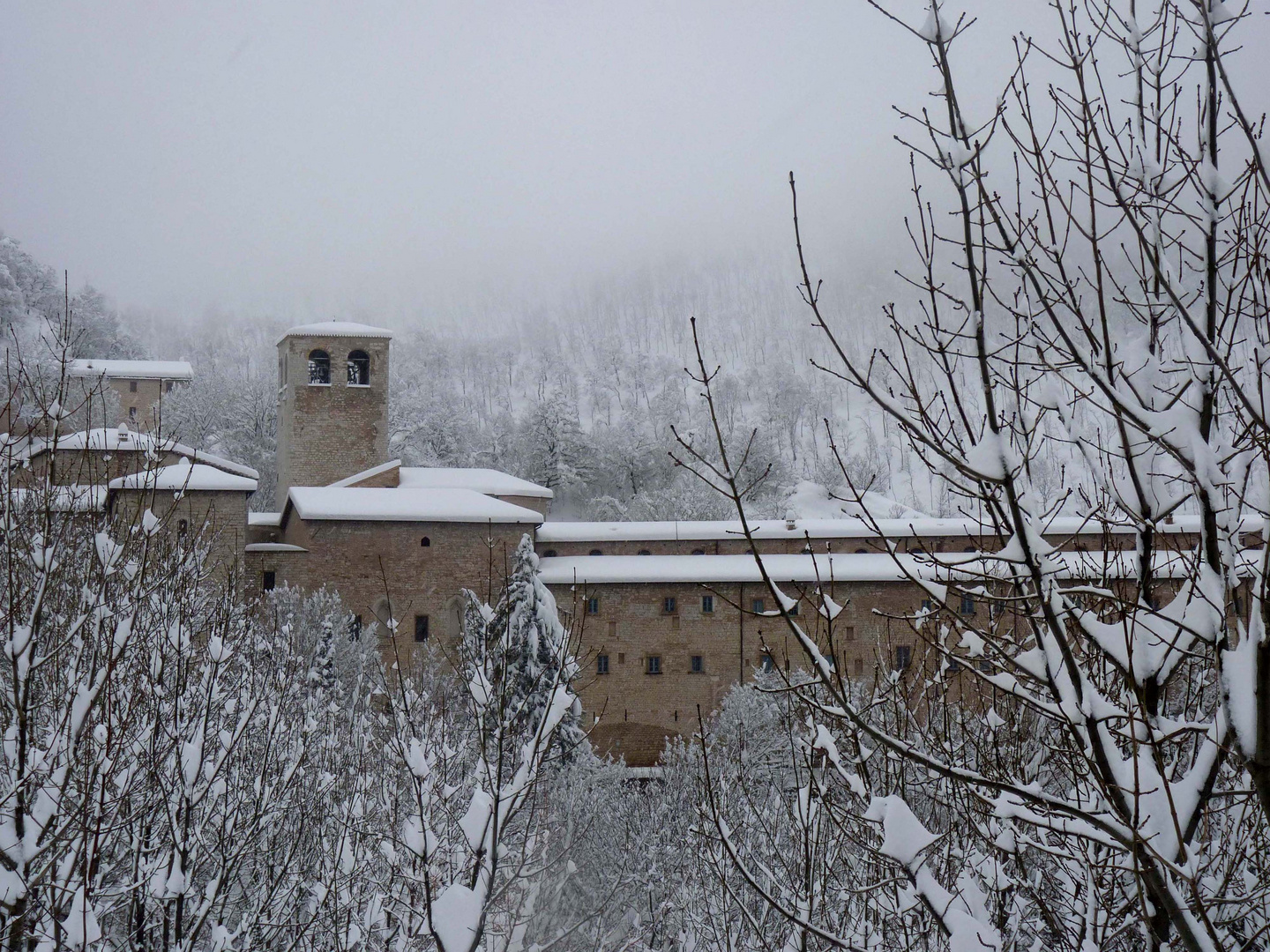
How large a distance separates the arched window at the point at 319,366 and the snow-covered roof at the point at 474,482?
3422 millimetres

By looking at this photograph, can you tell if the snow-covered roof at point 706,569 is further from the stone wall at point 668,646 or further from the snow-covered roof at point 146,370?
the snow-covered roof at point 146,370

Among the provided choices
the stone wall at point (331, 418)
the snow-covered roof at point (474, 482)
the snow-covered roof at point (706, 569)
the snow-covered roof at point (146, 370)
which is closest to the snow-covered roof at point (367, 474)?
the snow-covered roof at point (474, 482)

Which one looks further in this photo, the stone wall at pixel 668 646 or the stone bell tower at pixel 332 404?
the stone bell tower at pixel 332 404

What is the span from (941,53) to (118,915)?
7238mm

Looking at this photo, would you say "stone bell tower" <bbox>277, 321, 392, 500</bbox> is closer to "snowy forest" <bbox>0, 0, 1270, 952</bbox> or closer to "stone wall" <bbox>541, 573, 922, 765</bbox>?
"stone wall" <bbox>541, 573, 922, 765</bbox>

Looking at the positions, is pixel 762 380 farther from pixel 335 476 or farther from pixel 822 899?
pixel 822 899

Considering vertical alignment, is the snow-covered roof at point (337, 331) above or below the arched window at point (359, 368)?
above

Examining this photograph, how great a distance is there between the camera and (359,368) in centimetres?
2870

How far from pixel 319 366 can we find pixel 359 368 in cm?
107

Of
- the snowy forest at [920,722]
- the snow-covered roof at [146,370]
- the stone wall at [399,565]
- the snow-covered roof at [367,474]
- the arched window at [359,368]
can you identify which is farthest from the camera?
the snow-covered roof at [146,370]

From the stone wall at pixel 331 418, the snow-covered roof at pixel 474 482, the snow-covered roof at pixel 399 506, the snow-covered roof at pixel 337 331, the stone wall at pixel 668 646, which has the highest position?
the snow-covered roof at pixel 337 331

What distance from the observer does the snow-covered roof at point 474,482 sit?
27.0 metres

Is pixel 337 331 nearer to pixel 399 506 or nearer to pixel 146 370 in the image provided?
pixel 399 506

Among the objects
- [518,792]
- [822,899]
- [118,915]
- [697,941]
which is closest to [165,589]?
[118,915]
